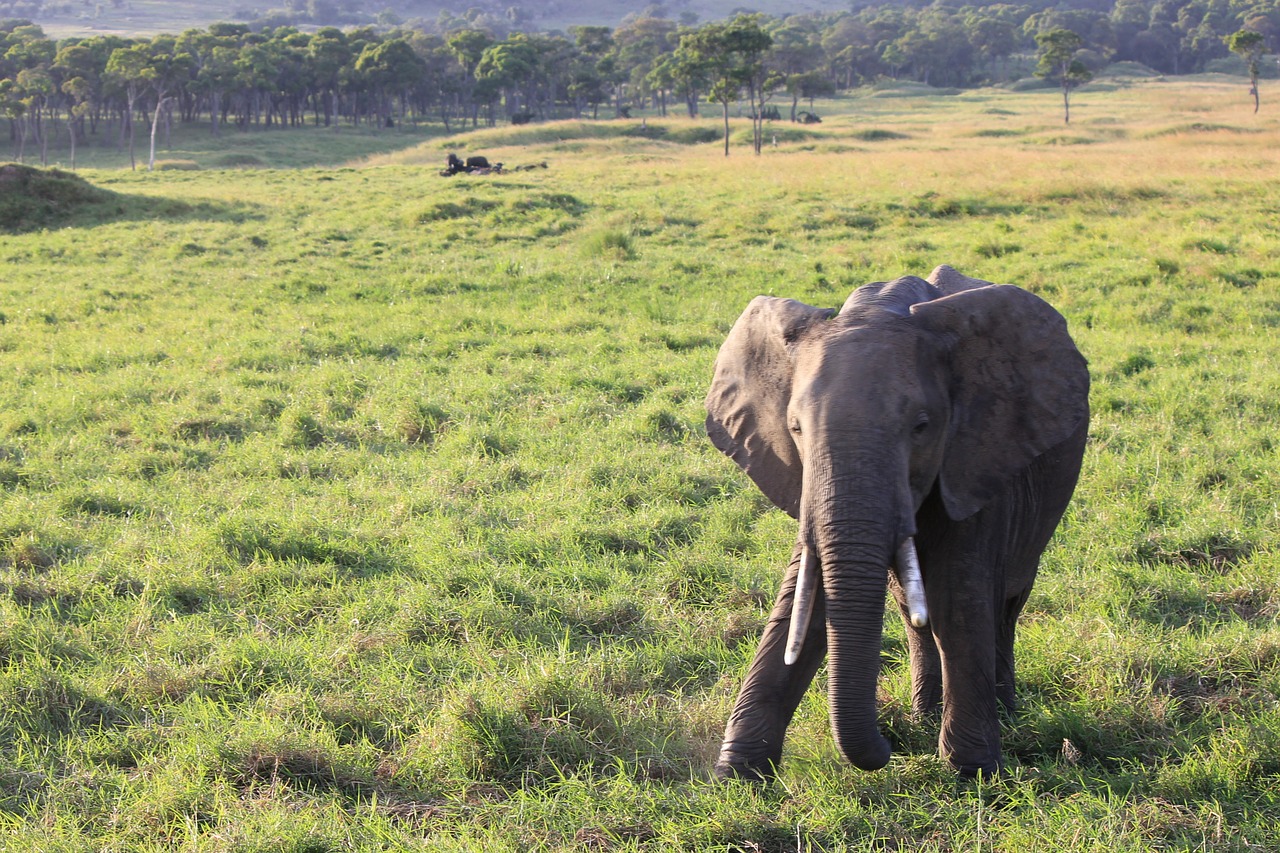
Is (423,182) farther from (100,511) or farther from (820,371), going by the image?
(820,371)

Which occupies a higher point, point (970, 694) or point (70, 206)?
point (70, 206)

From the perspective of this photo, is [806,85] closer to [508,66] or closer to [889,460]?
[508,66]

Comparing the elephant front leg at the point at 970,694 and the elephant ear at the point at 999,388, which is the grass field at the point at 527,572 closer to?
the elephant front leg at the point at 970,694

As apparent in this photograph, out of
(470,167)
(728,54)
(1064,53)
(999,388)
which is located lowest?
(999,388)

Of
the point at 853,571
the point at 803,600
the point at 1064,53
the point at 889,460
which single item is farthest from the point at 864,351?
the point at 1064,53

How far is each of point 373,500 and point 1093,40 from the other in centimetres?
12550

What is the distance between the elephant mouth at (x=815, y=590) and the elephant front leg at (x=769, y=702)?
427 millimetres

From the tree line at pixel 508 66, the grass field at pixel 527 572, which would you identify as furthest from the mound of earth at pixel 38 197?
the tree line at pixel 508 66

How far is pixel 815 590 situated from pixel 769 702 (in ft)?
2.06

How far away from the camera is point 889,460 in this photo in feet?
10.0

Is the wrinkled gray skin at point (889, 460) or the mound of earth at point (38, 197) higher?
the mound of earth at point (38, 197)

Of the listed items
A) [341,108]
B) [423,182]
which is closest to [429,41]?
[341,108]

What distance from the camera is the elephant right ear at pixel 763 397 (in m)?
3.53

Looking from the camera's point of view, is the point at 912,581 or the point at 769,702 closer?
the point at 912,581
